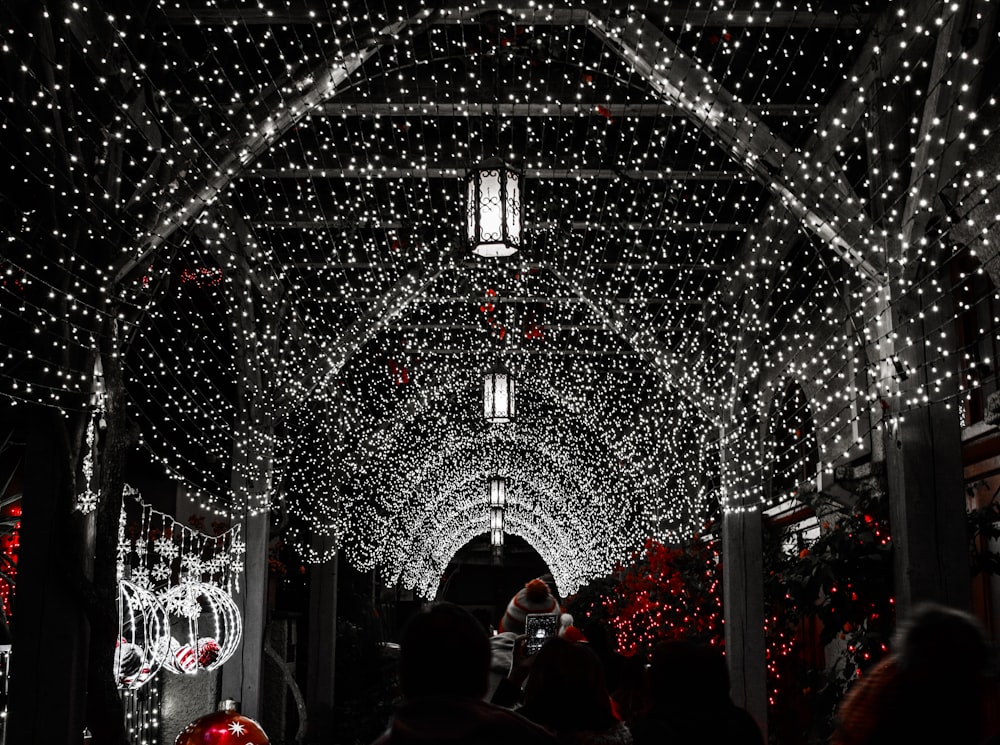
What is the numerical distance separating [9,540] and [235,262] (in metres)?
3.92

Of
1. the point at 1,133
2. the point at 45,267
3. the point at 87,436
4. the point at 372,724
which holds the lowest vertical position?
the point at 372,724

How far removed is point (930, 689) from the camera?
1.82 meters

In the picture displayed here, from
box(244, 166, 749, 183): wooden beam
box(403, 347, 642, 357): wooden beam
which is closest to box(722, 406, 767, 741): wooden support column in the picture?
box(244, 166, 749, 183): wooden beam

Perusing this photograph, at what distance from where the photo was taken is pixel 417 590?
82.7 ft

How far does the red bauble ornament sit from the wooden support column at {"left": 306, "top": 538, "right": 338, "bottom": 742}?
20.1 feet

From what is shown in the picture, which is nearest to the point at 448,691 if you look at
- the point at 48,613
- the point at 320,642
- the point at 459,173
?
the point at 48,613

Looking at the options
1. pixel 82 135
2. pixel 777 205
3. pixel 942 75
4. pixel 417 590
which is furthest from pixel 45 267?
pixel 417 590

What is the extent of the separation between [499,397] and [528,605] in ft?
16.5

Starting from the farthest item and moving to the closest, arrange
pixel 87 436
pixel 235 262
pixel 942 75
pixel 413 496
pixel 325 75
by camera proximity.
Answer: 1. pixel 413 496
2. pixel 235 262
3. pixel 325 75
4. pixel 87 436
5. pixel 942 75

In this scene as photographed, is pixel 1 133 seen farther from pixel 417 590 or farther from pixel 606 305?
pixel 417 590

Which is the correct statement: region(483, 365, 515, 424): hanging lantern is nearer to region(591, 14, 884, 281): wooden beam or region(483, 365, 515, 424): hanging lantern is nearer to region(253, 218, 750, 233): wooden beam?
region(253, 218, 750, 233): wooden beam

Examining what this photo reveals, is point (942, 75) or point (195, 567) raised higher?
point (942, 75)

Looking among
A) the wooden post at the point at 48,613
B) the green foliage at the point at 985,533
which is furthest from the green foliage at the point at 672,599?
the wooden post at the point at 48,613

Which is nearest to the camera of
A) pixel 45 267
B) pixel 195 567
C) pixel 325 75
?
pixel 45 267
